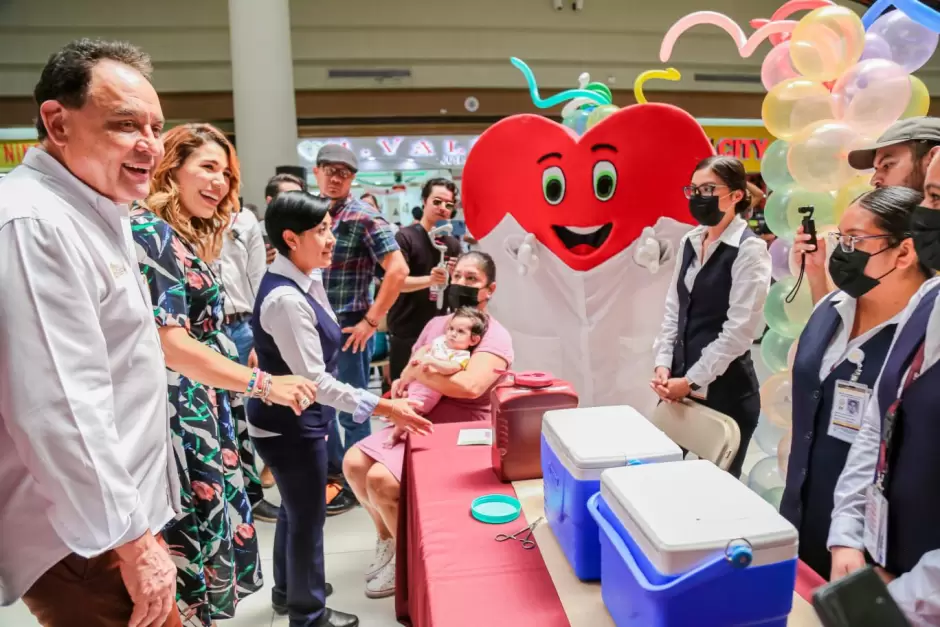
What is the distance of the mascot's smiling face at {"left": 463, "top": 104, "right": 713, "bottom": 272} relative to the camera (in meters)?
2.09

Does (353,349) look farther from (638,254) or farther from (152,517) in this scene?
(152,517)

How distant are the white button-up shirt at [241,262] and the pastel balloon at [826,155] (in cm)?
204

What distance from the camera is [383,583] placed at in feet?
6.96

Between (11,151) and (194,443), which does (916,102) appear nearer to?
(194,443)

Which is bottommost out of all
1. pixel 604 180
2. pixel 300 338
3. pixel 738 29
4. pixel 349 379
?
pixel 349 379

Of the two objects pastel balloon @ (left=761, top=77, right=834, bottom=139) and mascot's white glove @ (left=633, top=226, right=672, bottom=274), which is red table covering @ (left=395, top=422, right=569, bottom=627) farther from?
pastel balloon @ (left=761, top=77, right=834, bottom=139)

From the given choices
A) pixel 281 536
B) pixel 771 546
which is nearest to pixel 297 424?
pixel 281 536

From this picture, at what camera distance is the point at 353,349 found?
8.99 feet

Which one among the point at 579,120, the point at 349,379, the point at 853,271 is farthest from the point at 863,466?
the point at 349,379

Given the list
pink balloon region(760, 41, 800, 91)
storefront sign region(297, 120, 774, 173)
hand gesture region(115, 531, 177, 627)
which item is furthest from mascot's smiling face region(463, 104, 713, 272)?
storefront sign region(297, 120, 774, 173)

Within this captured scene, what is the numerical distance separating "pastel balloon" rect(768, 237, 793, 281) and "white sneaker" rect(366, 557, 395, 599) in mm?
1682

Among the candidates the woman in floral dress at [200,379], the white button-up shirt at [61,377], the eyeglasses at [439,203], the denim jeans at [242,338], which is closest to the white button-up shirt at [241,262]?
the denim jeans at [242,338]

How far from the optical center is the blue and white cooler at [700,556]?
73cm

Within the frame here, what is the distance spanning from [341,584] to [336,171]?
1.67 meters
